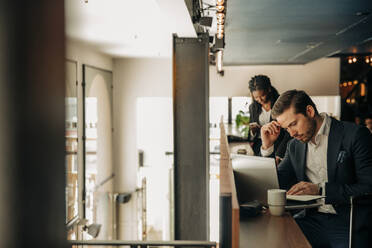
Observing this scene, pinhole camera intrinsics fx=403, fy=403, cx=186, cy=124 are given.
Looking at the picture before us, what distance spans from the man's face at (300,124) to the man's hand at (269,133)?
87 millimetres

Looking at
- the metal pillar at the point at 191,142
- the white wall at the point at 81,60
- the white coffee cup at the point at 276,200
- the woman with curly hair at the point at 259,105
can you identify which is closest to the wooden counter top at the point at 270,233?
the white coffee cup at the point at 276,200

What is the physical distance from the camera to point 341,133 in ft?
8.82

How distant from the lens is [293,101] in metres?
2.96

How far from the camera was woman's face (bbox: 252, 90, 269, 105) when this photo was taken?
3.15m

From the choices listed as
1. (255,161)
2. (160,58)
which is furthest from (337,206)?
(160,58)

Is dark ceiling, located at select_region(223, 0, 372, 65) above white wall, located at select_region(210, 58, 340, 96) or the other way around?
above

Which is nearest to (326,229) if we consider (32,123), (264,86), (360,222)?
(360,222)

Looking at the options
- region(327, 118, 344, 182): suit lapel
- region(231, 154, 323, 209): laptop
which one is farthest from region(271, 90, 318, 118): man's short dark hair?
region(231, 154, 323, 209): laptop

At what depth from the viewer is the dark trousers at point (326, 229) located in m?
2.84

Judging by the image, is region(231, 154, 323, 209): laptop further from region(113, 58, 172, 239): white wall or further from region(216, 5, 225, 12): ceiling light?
region(113, 58, 172, 239): white wall

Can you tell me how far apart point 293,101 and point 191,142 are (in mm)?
2504

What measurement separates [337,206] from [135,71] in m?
7.18

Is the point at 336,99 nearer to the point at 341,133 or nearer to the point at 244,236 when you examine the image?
the point at 341,133

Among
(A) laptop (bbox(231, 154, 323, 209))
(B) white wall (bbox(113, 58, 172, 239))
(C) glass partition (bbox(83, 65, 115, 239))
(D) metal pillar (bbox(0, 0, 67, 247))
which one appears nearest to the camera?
(D) metal pillar (bbox(0, 0, 67, 247))
